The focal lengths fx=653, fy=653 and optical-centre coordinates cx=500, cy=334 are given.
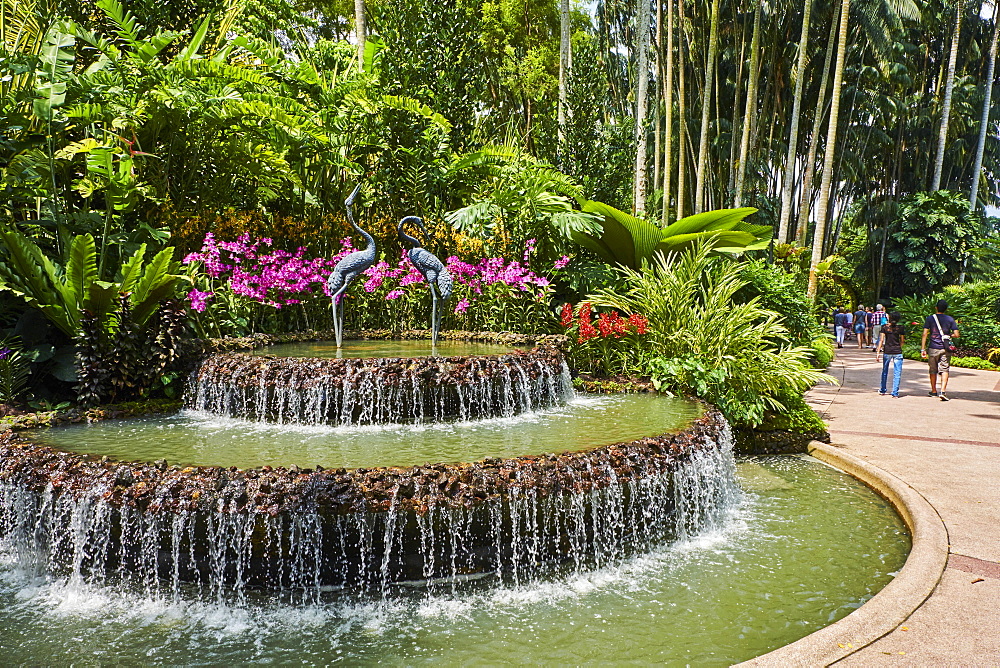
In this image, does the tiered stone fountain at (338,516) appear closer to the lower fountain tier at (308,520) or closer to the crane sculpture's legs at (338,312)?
the lower fountain tier at (308,520)

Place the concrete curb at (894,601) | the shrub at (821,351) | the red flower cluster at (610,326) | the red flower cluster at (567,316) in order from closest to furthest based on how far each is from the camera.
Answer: the concrete curb at (894,601), the red flower cluster at (610,326), the red flower cluster at (567,316), the shrub at (821,351)

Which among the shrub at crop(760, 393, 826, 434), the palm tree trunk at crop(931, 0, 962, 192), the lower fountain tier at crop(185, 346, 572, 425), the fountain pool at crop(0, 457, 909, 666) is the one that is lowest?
the fountain pool at crop(0, 457, 909, 666)

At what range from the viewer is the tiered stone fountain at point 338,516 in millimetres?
3764

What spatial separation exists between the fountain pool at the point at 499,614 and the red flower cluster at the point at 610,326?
369 centimetres

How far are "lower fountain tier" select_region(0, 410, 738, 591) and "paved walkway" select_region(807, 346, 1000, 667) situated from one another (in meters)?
1.75

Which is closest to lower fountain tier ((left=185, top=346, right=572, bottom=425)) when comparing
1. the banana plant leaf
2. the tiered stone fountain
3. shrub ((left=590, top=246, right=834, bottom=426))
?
the banana plant leaf

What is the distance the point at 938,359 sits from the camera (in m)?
9.93

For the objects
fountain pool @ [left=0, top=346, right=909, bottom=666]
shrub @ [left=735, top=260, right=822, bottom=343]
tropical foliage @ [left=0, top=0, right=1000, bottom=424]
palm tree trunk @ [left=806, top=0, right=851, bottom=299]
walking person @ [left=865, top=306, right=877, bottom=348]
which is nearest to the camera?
fountain pool @ [left=0, top=346, right=909, bottom=666]

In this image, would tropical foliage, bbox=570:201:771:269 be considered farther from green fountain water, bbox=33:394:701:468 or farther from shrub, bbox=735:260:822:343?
green fountain water, bbox=33:394:701:468

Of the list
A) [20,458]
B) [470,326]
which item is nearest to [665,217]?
[470,326]

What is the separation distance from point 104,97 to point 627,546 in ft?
25.6

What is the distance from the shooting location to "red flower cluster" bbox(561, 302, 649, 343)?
797 cm

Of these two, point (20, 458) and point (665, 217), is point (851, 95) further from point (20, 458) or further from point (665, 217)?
point (20, 458)

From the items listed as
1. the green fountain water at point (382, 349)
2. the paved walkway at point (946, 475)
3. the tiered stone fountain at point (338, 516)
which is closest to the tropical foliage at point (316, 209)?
the green fountain water at point (382, 349)
